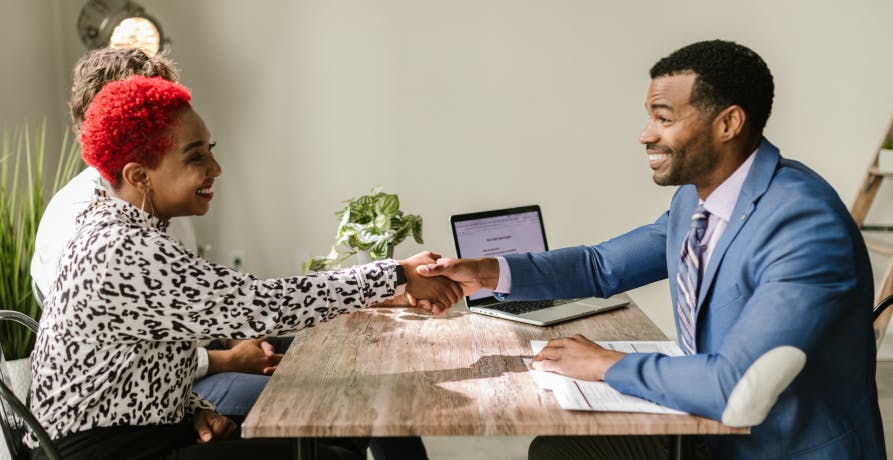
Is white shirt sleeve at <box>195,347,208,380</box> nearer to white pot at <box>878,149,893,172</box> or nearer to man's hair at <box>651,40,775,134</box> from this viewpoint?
man's hair at <box>651,40,775,134</box>

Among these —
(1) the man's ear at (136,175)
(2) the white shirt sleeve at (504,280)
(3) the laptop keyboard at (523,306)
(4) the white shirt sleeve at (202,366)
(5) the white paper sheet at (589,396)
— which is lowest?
(4) the white shirt sleeve at (202,366)

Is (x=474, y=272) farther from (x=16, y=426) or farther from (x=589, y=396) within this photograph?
(x=16, y=426)

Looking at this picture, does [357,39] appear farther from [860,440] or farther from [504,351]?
[860,440]

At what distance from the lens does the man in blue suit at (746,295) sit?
1.36 meters

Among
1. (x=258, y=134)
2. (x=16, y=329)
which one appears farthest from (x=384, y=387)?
(x=258, y=134)

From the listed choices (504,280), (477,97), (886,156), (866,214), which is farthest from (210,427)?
(866,214)

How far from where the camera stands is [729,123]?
1.64m

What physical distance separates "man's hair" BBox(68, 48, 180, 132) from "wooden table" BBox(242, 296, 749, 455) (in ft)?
2.91

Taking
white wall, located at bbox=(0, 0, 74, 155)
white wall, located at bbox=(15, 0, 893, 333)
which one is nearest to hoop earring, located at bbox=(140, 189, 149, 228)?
white wall, located at bbox=(0, 0, 74, 155)

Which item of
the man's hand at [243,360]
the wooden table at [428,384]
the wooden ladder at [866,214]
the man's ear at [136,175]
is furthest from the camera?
the wooden ladder at [866,214]

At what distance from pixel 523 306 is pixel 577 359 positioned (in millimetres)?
617

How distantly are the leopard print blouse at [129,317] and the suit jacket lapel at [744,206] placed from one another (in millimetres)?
786

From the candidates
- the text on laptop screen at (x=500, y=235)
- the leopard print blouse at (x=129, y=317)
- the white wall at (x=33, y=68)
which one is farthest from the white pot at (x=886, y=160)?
the white wall at (x=33, y=68)

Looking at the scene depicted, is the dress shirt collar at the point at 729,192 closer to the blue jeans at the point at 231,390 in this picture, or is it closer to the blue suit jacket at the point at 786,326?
the blue suit jacket at the point at 786,326
